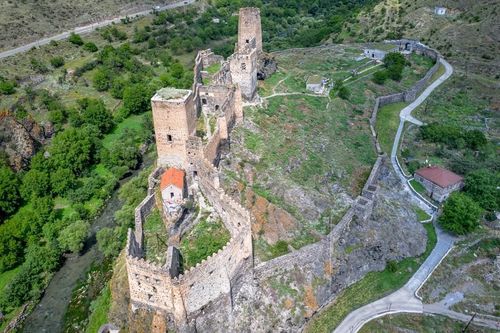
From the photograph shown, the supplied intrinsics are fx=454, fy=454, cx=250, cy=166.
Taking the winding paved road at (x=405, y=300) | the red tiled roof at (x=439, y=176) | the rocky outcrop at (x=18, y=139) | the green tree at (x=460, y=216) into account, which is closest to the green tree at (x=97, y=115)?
the rocky outcrop at (x=18, y=139)

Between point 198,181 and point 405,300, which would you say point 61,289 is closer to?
point 198,181

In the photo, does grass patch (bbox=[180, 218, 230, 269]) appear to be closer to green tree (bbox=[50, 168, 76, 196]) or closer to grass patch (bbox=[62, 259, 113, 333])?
grass patch (bbox=[62, 259, 113, 333])

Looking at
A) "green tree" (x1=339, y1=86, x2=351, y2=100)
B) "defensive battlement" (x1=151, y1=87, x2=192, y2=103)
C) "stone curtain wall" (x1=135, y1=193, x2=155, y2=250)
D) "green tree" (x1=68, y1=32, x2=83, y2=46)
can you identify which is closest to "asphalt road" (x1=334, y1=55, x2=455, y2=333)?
"stone curtain wall" (x1=135, y1=193, x2=155, y2=250)

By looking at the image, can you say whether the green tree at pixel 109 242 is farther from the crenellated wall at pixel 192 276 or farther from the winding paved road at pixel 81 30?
the winding paved road at pixel 81 30

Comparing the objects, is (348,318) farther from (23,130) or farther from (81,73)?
(81,73)

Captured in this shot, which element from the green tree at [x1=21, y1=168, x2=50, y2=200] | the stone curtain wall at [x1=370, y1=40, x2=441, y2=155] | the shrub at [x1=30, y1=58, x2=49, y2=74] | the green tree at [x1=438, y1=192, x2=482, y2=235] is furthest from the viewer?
the shrub at [x1=30, y1=58, x2=49, y2=74]

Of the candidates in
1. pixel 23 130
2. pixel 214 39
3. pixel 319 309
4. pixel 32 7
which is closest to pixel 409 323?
pixel 319 309
